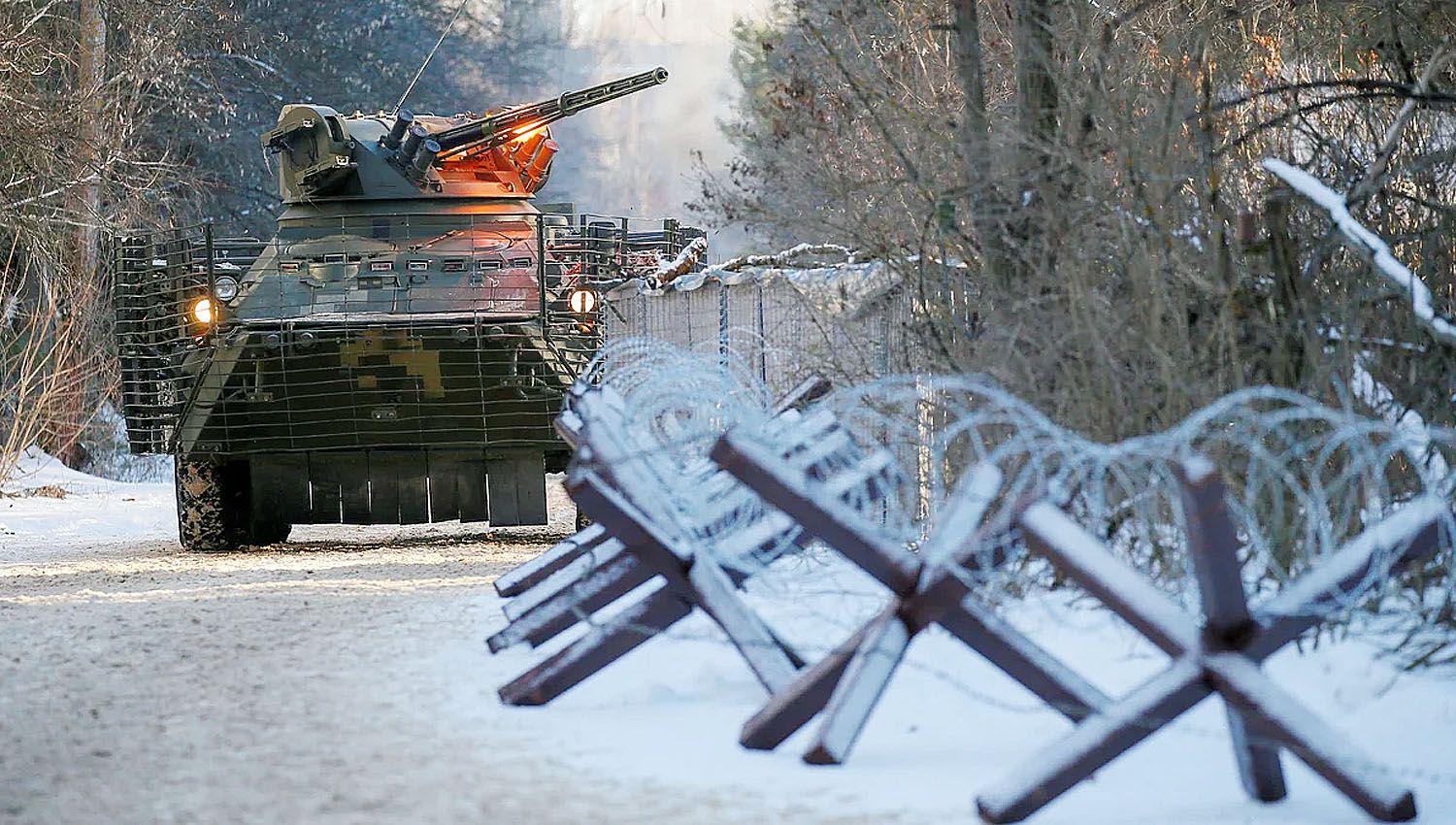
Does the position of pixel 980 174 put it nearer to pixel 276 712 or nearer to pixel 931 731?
pixel 931 731

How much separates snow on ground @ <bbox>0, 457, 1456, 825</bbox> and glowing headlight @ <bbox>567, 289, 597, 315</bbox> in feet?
17.8

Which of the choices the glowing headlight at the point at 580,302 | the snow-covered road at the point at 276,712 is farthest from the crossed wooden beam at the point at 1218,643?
the glowing headlight at the point at 580,302

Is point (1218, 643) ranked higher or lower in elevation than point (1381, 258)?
lower

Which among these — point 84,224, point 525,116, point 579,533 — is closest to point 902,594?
point 579,533

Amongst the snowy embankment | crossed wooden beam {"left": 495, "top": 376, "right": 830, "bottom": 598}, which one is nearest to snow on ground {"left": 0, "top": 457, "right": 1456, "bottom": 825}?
crossed wooden beam {"left": 495, "top": 376, "right": 830, "bottom": 598}

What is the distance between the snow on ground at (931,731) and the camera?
4770mm

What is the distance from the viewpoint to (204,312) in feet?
42.8

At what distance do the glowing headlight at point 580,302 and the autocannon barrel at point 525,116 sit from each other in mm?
1721

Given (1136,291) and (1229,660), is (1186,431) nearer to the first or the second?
(1229,660)

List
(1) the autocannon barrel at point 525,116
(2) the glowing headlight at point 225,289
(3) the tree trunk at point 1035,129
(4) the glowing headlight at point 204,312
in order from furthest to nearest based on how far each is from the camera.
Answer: (1) the autocannon barrel at point 525,116
(2) the glowing headlight at point 225,289
(4) the glowing headlight at point 204,312
(3) the tree trunk at point 1035,129

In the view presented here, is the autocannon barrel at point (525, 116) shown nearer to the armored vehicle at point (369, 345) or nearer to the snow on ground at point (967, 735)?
the armored vehicle at point (369, 345)

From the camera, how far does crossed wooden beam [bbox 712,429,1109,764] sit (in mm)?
5000

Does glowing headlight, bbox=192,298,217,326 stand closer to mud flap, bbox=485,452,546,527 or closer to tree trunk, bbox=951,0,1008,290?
mud flap, bbox=485,452,546,527

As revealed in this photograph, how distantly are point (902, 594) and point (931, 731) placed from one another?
2.69 feet
